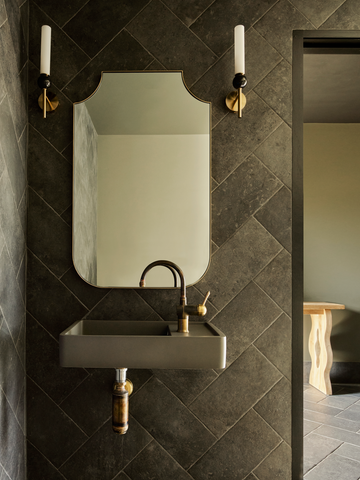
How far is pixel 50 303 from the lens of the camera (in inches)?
62.2

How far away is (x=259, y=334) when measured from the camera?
158cm

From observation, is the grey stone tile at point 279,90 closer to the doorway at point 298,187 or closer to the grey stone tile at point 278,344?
the doorway at point 298,187

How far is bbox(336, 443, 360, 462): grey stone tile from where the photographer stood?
2.04 metres

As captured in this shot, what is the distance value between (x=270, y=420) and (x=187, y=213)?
37.1 inches

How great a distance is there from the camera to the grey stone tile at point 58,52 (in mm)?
1610

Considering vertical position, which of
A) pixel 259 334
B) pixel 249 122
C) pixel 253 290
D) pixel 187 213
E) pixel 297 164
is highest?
pixel 249 122

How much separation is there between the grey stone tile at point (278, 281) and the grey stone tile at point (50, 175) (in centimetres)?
91

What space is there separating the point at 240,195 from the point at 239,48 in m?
0.59

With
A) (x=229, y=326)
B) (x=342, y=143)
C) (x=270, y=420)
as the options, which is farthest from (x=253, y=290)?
(x=342, y=143)

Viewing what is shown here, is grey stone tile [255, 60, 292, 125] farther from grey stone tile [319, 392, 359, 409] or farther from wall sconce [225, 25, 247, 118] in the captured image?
grey stone tile [319, 392, 359, 409]

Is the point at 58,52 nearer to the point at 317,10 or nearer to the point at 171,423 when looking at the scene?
the point at 317,10

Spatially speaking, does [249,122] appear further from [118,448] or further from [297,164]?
[118,448]

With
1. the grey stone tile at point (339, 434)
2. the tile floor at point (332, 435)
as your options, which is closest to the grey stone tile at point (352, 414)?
the tile floor at point (332, 435)

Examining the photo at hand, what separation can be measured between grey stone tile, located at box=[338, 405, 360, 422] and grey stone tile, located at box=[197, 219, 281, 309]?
167 centimetres
